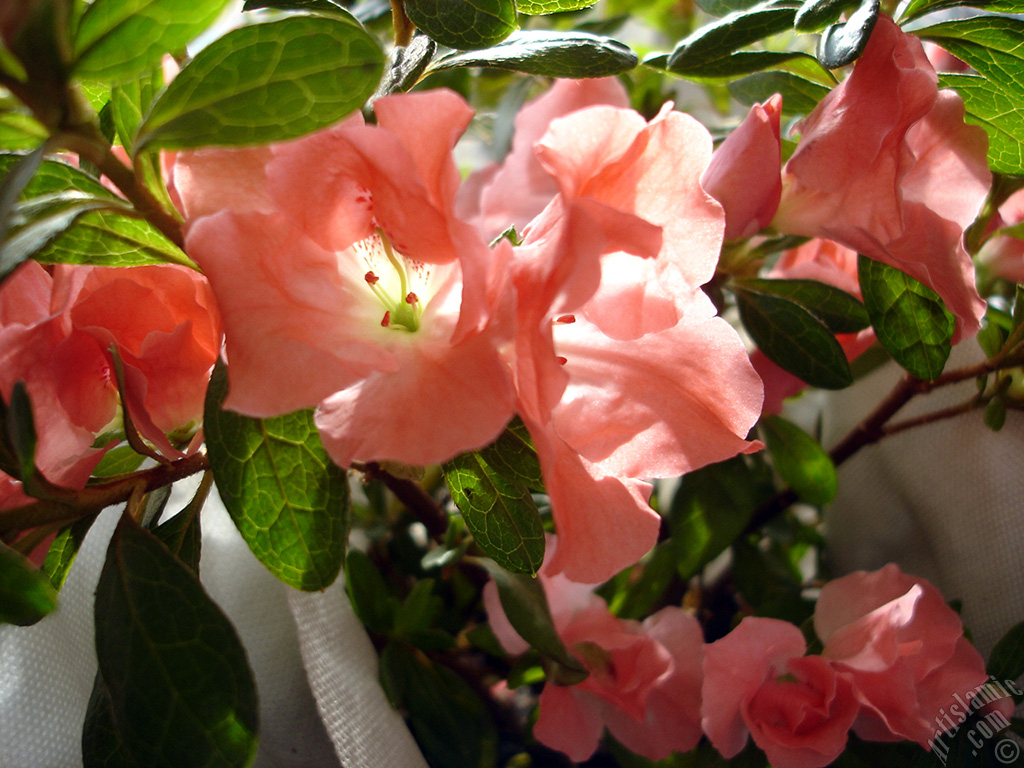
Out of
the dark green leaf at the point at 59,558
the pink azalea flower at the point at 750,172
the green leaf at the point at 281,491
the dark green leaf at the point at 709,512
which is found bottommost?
the dark green leaf at the point at 709,512

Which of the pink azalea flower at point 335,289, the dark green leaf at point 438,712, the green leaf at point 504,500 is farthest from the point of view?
the dark green leaf at point 438,712

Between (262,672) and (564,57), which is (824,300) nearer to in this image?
→ (564,57)

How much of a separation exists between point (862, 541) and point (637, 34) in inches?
55.8

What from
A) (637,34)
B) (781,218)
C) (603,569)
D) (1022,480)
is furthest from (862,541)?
(637,34)

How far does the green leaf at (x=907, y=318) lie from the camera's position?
0.52 meters

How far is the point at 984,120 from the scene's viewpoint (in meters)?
0.53

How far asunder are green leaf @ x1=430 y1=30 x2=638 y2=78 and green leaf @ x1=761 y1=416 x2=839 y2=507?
47 cm

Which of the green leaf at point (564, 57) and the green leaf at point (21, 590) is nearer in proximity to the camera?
the green leaf at point (21, 590)

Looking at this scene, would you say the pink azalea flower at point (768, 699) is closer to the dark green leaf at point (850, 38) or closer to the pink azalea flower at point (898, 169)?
the pink azalea flower at point (898, 169)

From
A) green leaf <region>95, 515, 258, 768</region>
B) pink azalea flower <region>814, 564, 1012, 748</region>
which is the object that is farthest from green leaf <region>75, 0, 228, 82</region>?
pink azalea flower <region>814, 564, 1012, 748</region>

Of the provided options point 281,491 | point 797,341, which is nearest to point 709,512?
point 797,341

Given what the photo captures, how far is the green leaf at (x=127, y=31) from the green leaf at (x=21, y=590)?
216 mm

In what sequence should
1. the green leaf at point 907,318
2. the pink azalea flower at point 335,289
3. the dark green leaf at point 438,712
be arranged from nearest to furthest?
the pink azalea flower at point 335,289 < the green leaf at point 907,318 < the dark green leaf at point 438,712

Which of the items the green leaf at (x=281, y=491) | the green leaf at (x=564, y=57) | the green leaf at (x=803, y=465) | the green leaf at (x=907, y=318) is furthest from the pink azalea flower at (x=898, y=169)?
the green leaf at (x=281, y=491)
